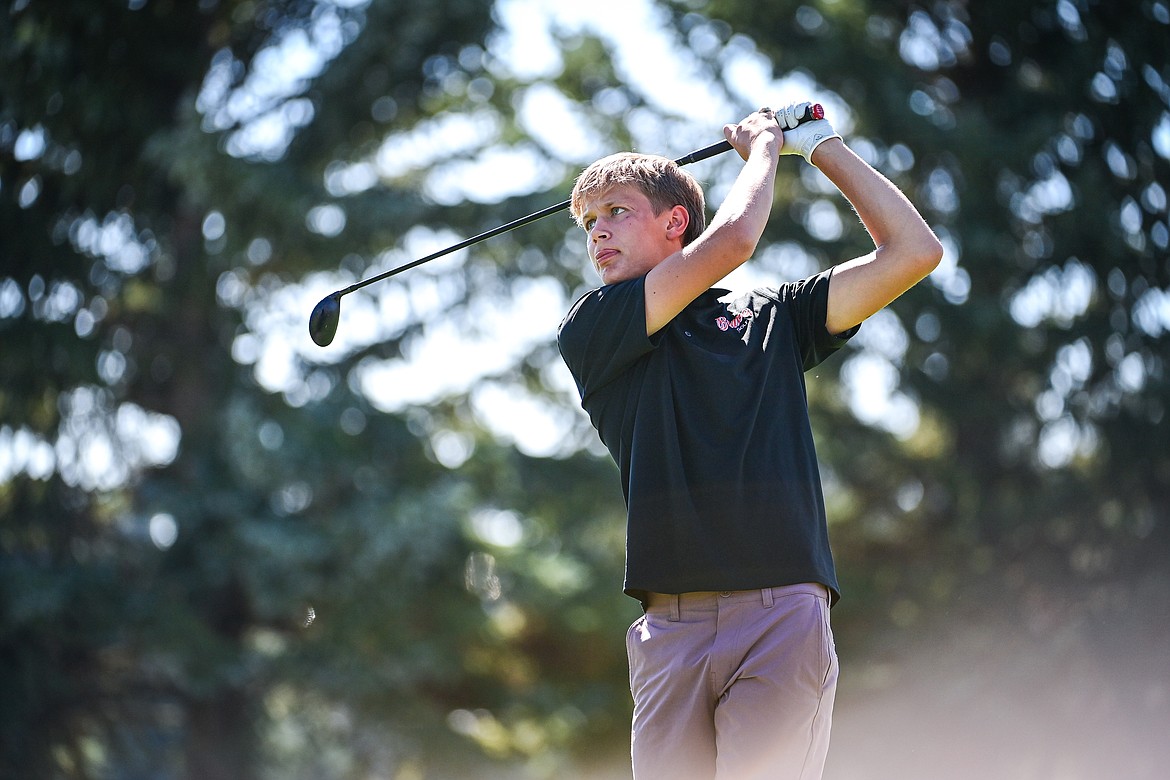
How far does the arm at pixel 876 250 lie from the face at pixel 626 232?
370 millimetres

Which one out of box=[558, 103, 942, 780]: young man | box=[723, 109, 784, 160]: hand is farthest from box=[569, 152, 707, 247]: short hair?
box=[723, 109, 784, 160]: hand

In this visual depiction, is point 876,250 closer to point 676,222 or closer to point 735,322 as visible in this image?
point 735,322

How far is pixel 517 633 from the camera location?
11.8 metres

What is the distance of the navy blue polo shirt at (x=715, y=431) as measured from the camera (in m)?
2.28

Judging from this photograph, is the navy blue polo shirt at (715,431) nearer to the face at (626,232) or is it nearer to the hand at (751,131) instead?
the face at (626,232)

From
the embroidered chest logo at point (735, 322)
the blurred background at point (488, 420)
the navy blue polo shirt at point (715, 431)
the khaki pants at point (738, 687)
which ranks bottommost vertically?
the blurred background at point (488, 420)

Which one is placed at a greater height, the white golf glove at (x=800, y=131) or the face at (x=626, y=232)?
the white golf glove at (x=800, y=131)

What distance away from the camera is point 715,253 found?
2.33 meters

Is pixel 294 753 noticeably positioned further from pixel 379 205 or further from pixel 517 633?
pixel 379 205

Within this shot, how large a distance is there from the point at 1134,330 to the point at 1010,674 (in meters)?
3.29

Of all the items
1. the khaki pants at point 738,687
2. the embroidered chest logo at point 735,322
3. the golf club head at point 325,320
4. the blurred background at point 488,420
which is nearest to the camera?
the khaki pants at point 738,687

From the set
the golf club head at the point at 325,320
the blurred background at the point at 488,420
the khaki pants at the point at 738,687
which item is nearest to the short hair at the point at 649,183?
the khaki pants at the point at 738,687

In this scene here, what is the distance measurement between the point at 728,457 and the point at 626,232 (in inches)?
22.6

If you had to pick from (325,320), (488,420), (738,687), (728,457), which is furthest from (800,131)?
(488,420)
